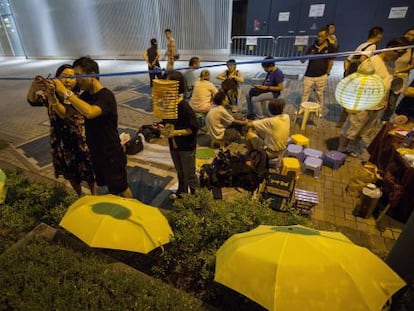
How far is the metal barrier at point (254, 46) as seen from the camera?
12.2 m

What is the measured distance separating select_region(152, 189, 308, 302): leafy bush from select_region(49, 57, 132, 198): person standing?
0.92 metres

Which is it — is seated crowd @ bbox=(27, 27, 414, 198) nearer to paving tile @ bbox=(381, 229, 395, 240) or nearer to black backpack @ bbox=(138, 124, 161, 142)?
black backpack @ bbox=(138, 124, 161, 142)

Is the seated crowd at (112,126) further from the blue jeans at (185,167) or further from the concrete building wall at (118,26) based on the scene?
the concrete building wall at (118,26)

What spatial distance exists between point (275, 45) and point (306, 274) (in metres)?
12.7

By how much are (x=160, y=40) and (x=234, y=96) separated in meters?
8.87

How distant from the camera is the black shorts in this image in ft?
9.31

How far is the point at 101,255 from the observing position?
2182 mm

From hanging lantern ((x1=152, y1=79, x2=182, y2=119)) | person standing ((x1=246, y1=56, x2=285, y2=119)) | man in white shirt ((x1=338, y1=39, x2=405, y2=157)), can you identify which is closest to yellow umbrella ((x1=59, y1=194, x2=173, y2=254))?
hanging lantern ((x1=152, y1=79, x2=182, y2=119))

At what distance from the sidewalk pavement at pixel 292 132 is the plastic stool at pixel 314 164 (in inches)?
5.1

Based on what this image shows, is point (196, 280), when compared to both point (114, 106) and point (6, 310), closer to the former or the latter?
point (6, 310)

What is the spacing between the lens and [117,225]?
1.89 m

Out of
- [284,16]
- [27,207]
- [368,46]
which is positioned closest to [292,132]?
[368,46]

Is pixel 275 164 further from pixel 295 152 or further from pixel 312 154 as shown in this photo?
pixel 312 154

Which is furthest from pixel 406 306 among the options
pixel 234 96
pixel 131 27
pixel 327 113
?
pixel 131 27
